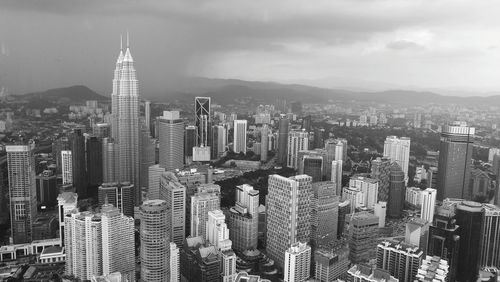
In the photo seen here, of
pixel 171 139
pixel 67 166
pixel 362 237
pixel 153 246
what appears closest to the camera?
pixel 153 246

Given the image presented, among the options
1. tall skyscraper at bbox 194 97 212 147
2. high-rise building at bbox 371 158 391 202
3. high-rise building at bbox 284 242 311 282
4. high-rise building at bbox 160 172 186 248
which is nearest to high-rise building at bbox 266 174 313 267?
high-rise building at bbox 284 242 311 282

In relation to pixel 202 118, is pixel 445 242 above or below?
below

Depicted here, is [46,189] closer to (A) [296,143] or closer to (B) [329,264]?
(B) [329,264]

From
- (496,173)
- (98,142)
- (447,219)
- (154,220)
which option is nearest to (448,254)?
(447,219)

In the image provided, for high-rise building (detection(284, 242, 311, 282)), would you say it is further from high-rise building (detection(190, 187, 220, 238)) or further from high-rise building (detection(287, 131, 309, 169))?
high-rise building (detection(287, 131, 309, 169))

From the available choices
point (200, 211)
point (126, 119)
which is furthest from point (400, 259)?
point (126, 119)
